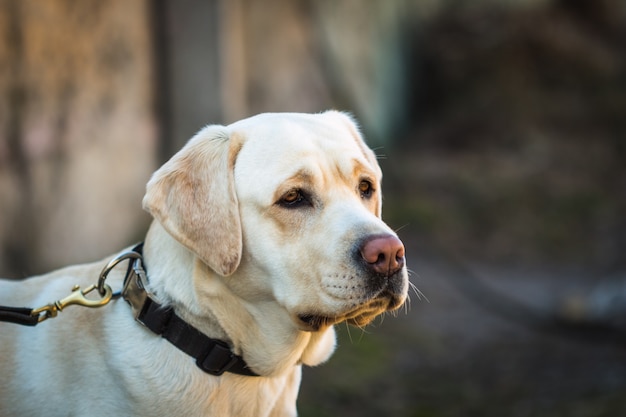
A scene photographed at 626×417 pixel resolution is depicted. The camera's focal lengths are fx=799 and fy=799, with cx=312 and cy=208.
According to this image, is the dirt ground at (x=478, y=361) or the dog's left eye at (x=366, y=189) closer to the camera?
the dog's left eye at (x=366, y=189)

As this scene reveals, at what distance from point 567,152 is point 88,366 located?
860cm

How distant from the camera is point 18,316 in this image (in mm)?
2555

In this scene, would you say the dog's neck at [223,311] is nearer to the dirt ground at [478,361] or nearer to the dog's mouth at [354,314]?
the dog's mouth at [354,314]

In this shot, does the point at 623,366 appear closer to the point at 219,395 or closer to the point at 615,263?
the point at 615,263

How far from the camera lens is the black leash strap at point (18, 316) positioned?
8.36ft

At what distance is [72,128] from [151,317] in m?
3.54

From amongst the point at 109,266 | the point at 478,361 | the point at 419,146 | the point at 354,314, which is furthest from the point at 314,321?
the point at 419,146

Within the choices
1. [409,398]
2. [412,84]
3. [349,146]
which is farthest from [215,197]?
[412,84]

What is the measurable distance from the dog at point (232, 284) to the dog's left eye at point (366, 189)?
72mm

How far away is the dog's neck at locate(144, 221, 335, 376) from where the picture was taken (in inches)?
99.1

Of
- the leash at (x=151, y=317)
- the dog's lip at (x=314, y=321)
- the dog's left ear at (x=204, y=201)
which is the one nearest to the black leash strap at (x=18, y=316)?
the leash at (x=151, y=317)

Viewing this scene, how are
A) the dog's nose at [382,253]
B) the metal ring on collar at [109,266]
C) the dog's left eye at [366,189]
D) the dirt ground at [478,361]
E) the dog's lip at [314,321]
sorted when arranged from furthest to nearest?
the dirt ground at [478,361]
the dog's left eye at [366,189]
the metal ring on collar at [109,266]
the dog's lip at [314,321]
the dog's nose at [382,253]

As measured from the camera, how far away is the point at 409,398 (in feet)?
16.2

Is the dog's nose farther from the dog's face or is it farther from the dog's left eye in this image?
the dog's left eye
